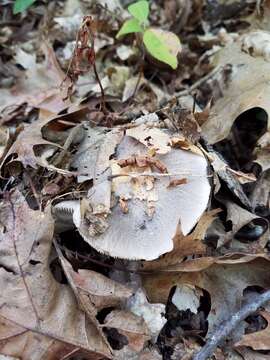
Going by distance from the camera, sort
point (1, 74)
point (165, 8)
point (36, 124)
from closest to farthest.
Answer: point (36, 124) < point (1, 74) < point (165, 8)

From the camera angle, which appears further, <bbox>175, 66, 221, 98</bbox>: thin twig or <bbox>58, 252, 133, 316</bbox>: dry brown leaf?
<bbox>175, 66, 221, 98</bbox>: thin twig

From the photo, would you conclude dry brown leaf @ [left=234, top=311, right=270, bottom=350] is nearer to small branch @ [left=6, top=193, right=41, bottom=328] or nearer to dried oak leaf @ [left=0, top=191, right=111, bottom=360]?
dried oak leaf @ [left=0, top=191, right=111, bottom=360]

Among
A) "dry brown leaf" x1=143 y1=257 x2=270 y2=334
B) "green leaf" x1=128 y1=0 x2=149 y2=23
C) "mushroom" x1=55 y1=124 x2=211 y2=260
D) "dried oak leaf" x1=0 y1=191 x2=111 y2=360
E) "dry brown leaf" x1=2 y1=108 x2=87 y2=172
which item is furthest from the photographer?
"green leaf" x1=128 y1=0 x2=149 y2=23

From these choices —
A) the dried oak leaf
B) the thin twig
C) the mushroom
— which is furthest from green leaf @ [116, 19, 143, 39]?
the dried oak leaf

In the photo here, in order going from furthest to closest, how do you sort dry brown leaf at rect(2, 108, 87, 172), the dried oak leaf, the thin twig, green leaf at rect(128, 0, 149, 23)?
the thin twig, green leaf at rect(128, 0, 149, 23), dry brown leaf at rect(2, 108, 87, 172), the dried oak leaf

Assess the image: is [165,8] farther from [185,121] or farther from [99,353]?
[99,353]

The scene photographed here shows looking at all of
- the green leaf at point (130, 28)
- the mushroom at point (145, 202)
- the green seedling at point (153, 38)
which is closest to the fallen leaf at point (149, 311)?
the mushroom at point (145, 202)

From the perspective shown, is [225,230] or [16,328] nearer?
[16,328]

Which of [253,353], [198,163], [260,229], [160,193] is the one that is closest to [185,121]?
[198,163]
